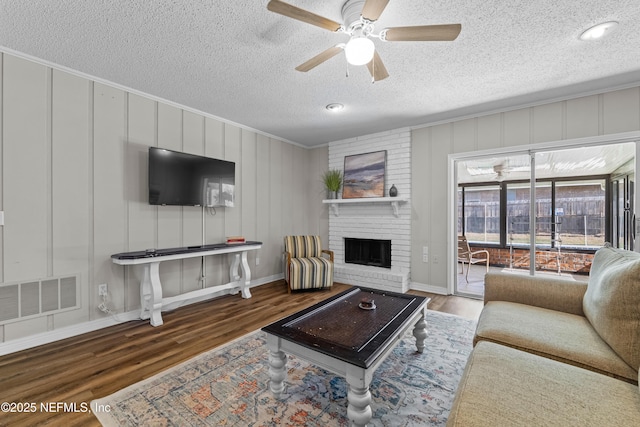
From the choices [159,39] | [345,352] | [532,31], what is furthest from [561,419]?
[159,39]

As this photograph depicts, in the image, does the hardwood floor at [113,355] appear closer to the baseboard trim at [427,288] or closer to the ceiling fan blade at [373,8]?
the baseboard trim at [427,288]

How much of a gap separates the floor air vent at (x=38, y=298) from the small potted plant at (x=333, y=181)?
11.8 feet

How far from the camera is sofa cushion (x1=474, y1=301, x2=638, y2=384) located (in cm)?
130

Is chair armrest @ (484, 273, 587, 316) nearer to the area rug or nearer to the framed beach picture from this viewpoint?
the area rug

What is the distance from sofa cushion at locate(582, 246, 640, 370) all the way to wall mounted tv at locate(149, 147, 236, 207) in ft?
12.0

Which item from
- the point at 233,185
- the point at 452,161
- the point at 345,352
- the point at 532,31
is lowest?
the point at 345,352

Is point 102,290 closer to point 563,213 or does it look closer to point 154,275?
point 154,275

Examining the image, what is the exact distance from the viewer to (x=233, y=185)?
12.8ft

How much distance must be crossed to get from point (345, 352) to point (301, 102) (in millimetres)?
2839

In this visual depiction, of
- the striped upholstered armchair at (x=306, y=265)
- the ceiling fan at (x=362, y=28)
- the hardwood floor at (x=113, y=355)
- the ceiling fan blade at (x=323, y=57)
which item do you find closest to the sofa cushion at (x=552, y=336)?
the hardwood floor at (x=113, y=355)

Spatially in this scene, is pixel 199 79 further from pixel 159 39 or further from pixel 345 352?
pixel 345 352

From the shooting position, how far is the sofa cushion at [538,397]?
36.4 inches

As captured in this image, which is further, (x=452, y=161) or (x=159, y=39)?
(x=452, y=161)

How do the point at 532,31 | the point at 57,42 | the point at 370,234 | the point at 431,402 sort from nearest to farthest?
the point at 431,402, the point at 532,31, the point at 57,42, the point at 370,234
